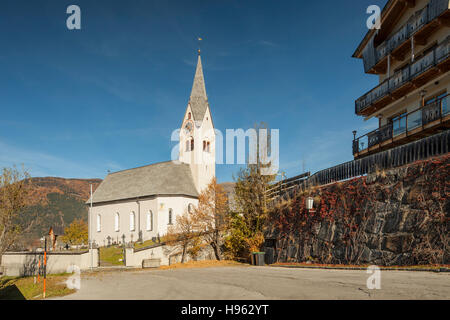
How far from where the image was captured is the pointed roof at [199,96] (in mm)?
53281

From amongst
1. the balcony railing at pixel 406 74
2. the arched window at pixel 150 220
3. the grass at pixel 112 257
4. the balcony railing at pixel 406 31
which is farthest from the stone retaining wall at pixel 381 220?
the arched window at pixel 150 220

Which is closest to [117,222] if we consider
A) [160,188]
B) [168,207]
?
[160,188]

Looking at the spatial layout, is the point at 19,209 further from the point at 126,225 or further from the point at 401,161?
the point at 126,225

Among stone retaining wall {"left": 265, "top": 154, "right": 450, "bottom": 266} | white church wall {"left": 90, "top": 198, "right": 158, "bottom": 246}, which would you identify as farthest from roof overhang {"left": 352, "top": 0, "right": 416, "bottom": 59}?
white church wall {"left": 90, "top": 198, "right": 158, "bottom": 246}

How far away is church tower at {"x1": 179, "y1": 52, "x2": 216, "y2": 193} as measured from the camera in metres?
51.0

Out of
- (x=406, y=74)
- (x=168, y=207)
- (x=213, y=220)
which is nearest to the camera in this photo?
(x=406, y=74)

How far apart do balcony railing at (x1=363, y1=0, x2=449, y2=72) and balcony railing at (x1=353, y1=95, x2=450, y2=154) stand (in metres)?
5.23

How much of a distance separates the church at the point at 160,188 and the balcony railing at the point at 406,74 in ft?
88.0

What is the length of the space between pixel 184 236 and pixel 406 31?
956 inches

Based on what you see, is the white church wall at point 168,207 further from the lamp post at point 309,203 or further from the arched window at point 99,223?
the lamp post at point 309,203

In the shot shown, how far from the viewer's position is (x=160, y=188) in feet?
153

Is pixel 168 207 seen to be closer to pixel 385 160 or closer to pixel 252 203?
pixel 252 203

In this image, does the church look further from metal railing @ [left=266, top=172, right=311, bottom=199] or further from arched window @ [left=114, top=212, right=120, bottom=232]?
metal railing @ [left=266, top=172, right=311, bottom=199]
